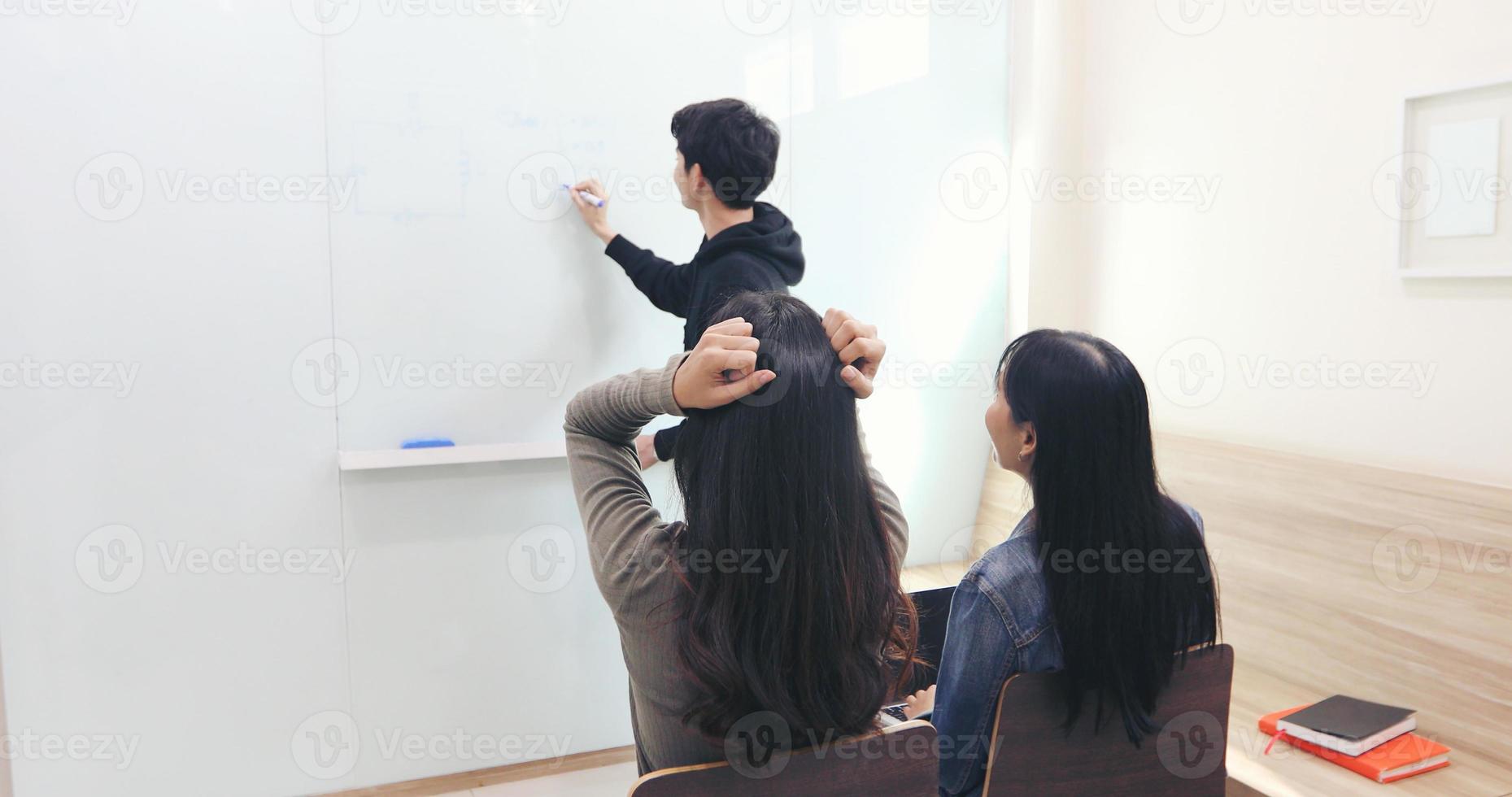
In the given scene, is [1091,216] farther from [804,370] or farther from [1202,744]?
[804,370]

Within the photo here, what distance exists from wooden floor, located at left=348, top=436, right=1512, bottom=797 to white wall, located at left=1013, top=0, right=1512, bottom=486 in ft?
0.41

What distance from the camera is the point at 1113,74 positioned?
2988 mm

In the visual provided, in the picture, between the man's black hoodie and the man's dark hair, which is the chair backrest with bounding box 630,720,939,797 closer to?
the man's black hoodie

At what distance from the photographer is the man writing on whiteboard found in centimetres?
227

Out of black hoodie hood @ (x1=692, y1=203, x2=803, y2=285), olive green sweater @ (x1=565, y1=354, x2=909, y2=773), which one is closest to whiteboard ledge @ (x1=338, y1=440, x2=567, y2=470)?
black hoodie hood @ (x1=692, y1=203, x2=803, y2=285)

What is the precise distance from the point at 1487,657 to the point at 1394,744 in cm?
24

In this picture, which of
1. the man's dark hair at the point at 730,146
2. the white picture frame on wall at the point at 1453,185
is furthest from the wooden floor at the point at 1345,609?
the man's dark hair at the point at 730,146

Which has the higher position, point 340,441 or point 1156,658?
point 340,441

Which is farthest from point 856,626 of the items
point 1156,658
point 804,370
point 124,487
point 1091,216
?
point 1091,216

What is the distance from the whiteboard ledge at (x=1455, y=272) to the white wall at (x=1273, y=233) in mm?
26

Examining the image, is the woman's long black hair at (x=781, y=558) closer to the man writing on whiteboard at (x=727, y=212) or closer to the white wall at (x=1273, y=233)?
the man writing on whiteboard at (x=727, y=212)

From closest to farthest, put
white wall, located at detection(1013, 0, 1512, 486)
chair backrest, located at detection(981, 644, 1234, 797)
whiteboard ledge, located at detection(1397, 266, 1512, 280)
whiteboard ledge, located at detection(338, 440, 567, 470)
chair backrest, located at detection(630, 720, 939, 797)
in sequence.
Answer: chair backrest, located at detection(630, 720, 939, 797) → chair backrest, located at detection(981, 644, 1234, 797) → whiteboard ledge, located at detection(1397, 266, 1512, 280) → white wall, located at detection(1013, 0, 1512, 486) → whiteboard ledge, located at detection(338, 440, 567, 470)

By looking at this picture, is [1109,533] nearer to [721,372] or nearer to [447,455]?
[721,372]

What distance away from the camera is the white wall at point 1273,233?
6.93 feet
